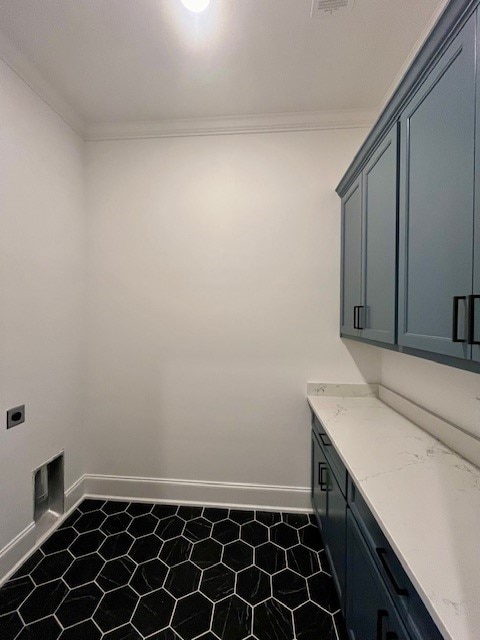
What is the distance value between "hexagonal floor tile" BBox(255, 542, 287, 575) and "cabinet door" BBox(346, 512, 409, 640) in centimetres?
49

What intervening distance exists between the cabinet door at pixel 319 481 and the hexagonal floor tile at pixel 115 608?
1069 mm

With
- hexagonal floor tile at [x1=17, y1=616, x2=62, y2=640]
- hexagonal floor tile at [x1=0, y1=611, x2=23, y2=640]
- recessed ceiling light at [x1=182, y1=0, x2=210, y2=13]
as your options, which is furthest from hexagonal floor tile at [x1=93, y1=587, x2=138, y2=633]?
recessed ceiling light at [x1=182, y1=0, x2=210, y2=13]

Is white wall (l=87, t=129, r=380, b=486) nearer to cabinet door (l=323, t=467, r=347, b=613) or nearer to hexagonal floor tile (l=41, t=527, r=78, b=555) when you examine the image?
hexagonal floor tile (l=41, t=527, r=78, b=555)

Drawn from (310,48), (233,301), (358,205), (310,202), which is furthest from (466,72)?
(233,301)

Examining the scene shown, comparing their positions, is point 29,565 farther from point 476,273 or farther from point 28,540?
point 476,273

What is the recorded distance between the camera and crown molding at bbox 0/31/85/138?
147cm

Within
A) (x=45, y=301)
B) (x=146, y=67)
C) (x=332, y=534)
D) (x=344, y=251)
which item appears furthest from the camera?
(x=344, y=251)

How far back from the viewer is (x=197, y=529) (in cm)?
182

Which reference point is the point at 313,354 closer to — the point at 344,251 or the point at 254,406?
the point at 254,406

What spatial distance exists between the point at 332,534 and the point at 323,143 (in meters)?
2.44

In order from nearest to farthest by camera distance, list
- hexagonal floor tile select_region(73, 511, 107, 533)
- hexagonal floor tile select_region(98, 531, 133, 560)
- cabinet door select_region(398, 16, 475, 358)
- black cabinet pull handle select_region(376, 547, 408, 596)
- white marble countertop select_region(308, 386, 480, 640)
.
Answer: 1. white marble countertop select_region(308, 386, 480, 640)
2. black cabinet pull handle select_region(376, 547, 408, 596)
3. cabinet door select_region(398, 16, 475, 358)
4. hexagonal floor tile select_region(98, 531, 133, 560)
5. hexagonal floor tile select_region(73, 511, 107, 533)

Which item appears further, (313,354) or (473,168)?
(313,354)

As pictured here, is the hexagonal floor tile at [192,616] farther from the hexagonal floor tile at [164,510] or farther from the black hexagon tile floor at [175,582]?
the hexagonal floor tile at [164,510]

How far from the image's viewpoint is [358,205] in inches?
64.4
